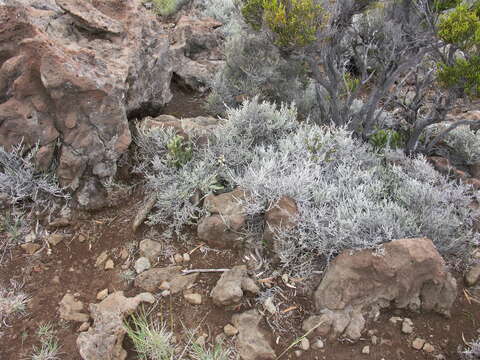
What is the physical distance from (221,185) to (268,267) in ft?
2.98

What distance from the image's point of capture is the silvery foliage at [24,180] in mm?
3105

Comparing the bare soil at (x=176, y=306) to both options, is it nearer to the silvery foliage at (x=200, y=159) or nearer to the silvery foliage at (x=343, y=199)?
the silvery foliage at (x=200, y=159)

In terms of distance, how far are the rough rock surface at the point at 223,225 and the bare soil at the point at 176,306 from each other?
0.09 m

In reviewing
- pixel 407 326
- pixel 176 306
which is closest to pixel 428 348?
pixel 407 326

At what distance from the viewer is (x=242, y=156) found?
361 cm

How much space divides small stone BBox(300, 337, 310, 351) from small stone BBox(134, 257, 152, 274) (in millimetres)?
1259

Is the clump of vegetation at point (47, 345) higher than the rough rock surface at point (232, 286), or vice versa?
the rough rock surface at point (232, 286)

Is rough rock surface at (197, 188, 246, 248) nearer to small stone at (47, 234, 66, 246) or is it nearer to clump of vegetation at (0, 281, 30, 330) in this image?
small stone at (47, 234, 66, 246)

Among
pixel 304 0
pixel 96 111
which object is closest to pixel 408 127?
pixel 304 0

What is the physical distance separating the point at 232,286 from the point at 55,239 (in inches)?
60.6

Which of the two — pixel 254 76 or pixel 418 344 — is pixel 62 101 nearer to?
pixel 254 76

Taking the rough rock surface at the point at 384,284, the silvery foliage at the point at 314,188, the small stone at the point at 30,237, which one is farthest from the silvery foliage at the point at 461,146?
the small stone at the point at 30,237

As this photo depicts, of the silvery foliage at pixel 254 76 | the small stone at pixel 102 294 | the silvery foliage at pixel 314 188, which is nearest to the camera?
the small stone at pixel 102 294

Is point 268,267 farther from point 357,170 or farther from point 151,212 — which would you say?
point 357,170
